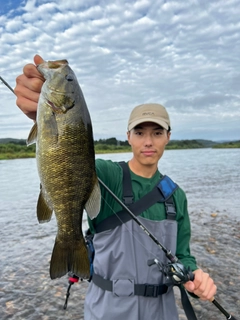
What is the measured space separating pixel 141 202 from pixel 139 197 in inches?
4.3

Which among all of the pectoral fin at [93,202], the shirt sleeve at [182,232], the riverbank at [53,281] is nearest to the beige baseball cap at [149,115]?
the shirt sleeve at [182,232]

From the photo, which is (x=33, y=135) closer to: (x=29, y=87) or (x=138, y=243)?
(x=29, y=87)

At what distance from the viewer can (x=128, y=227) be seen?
119 inches

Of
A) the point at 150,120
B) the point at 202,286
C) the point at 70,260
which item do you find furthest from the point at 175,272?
the point at 150,120

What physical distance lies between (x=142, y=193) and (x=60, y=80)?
139 cm

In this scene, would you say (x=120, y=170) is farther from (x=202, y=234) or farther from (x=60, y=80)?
(x=202, y=234)

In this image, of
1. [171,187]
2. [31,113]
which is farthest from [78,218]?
[171,187]

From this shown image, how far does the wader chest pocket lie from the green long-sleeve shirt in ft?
Result: 1.78

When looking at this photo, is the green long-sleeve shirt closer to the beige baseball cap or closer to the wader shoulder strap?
the wader shoulder strap

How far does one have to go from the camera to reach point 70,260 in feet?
8.30

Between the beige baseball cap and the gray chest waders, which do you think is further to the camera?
the beige baseball cap

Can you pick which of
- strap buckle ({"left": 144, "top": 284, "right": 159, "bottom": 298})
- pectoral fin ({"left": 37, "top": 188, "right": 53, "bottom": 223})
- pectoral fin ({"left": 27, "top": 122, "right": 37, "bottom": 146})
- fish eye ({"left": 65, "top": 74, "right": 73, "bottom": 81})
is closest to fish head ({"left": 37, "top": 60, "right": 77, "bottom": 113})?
fish eye ({"left": 65, "top": 74, "right": 73, "bottom": 81})

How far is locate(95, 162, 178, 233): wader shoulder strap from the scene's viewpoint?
3.05m

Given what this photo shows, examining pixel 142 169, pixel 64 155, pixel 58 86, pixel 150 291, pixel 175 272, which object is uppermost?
pixel 58 86
